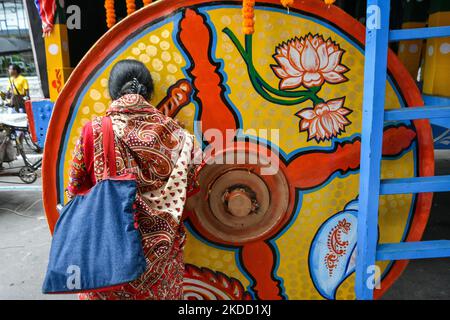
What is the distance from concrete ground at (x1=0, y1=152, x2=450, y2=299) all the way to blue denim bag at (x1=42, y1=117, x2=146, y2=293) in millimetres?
1563

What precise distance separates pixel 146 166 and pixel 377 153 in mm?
815

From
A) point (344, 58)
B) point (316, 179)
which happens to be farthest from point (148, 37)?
point (316, 179)

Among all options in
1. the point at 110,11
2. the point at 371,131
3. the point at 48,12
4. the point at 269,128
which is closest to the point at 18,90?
the point at 48,12

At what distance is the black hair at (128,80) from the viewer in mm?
1396

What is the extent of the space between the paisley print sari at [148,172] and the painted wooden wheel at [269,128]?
1.00ft

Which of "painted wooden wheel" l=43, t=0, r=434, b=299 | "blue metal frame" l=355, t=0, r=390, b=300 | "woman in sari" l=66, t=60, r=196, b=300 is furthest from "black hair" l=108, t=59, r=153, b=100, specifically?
"blue metal frame" l=355, t=0, r=390, b=300

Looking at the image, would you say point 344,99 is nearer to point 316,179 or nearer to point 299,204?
point 316,179

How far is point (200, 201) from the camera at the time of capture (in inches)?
66.8

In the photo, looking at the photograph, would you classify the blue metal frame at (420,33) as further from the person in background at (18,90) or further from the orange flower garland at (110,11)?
the person in background at (18,90)

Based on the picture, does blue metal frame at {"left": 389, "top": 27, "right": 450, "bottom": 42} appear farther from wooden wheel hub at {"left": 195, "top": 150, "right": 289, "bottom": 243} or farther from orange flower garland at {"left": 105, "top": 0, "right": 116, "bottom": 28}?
orange flower garland at {"left": 105, "top": 0, "right": 116, "bottom": 28}

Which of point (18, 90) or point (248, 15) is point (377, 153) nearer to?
point (248, 15)

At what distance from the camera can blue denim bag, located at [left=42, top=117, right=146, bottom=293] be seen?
1.14 metres

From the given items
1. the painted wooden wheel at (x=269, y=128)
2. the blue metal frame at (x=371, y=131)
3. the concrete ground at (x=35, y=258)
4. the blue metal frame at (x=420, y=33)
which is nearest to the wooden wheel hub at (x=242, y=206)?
the painted wooden wheel at (x=269, y=128)

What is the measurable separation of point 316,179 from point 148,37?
98 centimetres
